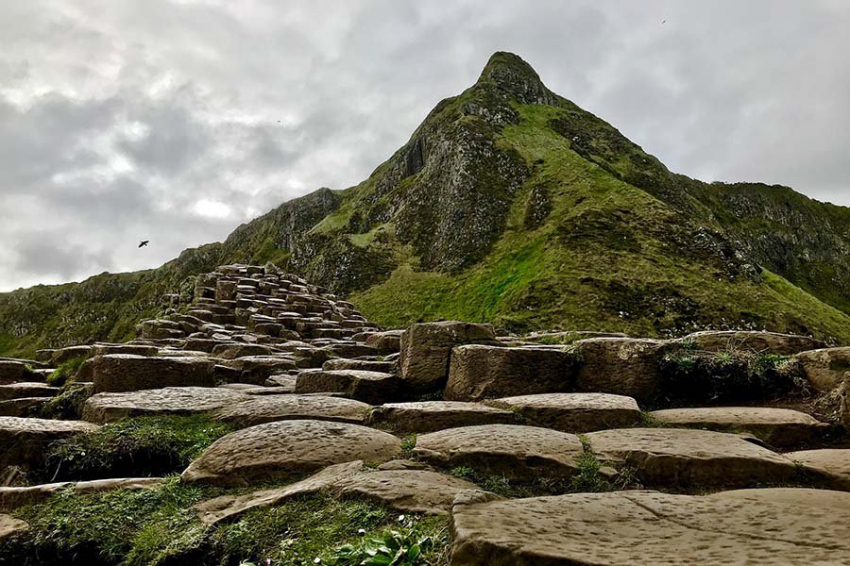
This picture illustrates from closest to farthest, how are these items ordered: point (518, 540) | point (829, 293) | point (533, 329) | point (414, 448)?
point (518, 540) → point (414, 448) → point (533, 329) → point (829, 293)

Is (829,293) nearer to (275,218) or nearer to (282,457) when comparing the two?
(282,457)

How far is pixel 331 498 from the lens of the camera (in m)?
3.27

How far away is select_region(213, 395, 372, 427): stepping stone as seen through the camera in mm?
5402

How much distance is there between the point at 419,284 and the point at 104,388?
125 feet

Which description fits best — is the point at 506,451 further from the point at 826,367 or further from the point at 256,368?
the point at 256,368

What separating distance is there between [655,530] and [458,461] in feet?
5.88

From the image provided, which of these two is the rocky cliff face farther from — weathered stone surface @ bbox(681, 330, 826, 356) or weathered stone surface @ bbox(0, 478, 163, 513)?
weathered stone surface @ bbox(0, 478, 163, 513)

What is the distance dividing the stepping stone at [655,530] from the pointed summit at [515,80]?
6958 cm

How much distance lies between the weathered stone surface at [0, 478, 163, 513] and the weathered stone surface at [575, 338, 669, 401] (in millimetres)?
5432

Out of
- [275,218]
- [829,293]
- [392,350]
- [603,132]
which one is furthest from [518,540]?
[275,218]

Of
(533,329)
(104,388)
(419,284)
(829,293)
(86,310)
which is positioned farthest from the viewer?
(86,310)

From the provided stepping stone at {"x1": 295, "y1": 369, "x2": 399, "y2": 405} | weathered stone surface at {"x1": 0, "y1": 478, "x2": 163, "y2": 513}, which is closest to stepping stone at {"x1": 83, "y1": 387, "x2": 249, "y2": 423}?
stepping stone at {"x1": 295, "y1": 369, "x2": 399, "y2": 405}

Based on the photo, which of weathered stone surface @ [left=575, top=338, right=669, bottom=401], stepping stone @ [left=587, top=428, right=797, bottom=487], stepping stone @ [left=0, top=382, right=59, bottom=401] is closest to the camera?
stepping stone @ [left=587, top=428, right=797, bottom=487]

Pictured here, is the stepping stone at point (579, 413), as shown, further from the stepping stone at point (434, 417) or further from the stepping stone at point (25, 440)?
the stepping stone at point (25, 440)
